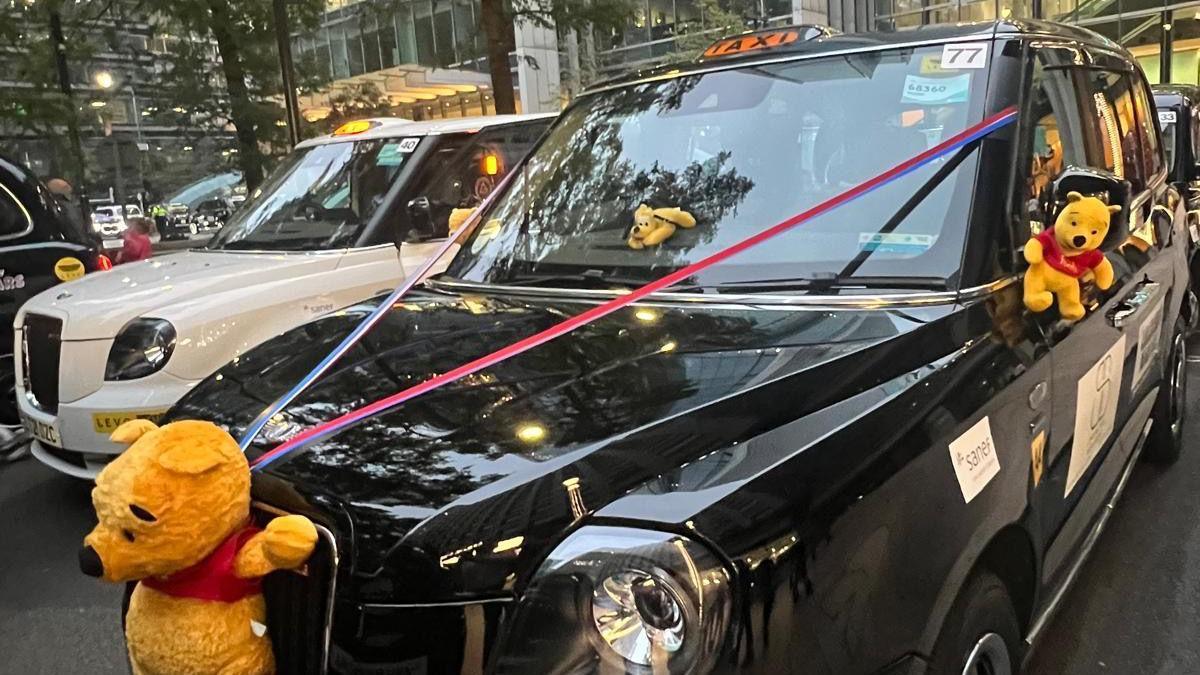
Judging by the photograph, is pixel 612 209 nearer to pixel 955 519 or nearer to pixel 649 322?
pixel 649 322

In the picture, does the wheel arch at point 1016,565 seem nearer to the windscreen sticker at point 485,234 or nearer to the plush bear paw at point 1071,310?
the plush bear paw at point 1071,310

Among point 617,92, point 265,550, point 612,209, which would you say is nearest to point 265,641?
point 265,550

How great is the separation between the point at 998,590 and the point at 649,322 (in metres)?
1.04

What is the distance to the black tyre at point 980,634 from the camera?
6.45 ft

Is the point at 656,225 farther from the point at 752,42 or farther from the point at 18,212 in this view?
the point at 18,212

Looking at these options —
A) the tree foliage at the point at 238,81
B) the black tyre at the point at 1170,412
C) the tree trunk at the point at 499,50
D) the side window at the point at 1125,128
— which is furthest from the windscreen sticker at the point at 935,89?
the tree foliage at the point at 238,81

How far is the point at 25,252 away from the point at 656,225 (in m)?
5.12

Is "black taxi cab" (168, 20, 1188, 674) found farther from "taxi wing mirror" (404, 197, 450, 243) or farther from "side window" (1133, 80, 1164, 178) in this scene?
"taxi wing mirror" (404, 197, 450, 243)

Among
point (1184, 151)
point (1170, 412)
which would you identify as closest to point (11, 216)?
point (1170, 412)

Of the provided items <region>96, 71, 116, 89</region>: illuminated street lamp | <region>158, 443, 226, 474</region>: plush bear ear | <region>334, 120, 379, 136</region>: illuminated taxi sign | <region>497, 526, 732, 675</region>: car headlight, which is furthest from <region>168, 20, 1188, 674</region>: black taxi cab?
<region>96, 71, 116, 89</region>: illuminated street lamp

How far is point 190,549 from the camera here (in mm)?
1730

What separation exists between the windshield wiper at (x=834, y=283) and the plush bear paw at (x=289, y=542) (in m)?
1.36

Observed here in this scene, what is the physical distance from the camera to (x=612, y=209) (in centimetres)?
322

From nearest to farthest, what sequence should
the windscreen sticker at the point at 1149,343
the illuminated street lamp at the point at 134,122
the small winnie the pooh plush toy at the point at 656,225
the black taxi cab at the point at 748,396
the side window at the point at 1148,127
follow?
the black taxi cab at the point at 748,396
the small winnie the pooh plush toy at the point at 656,225
the windscreen sticker at the point at 1149,343
the side window at the point at 1148,127
the illuminated street lamp at the point at 134,122
